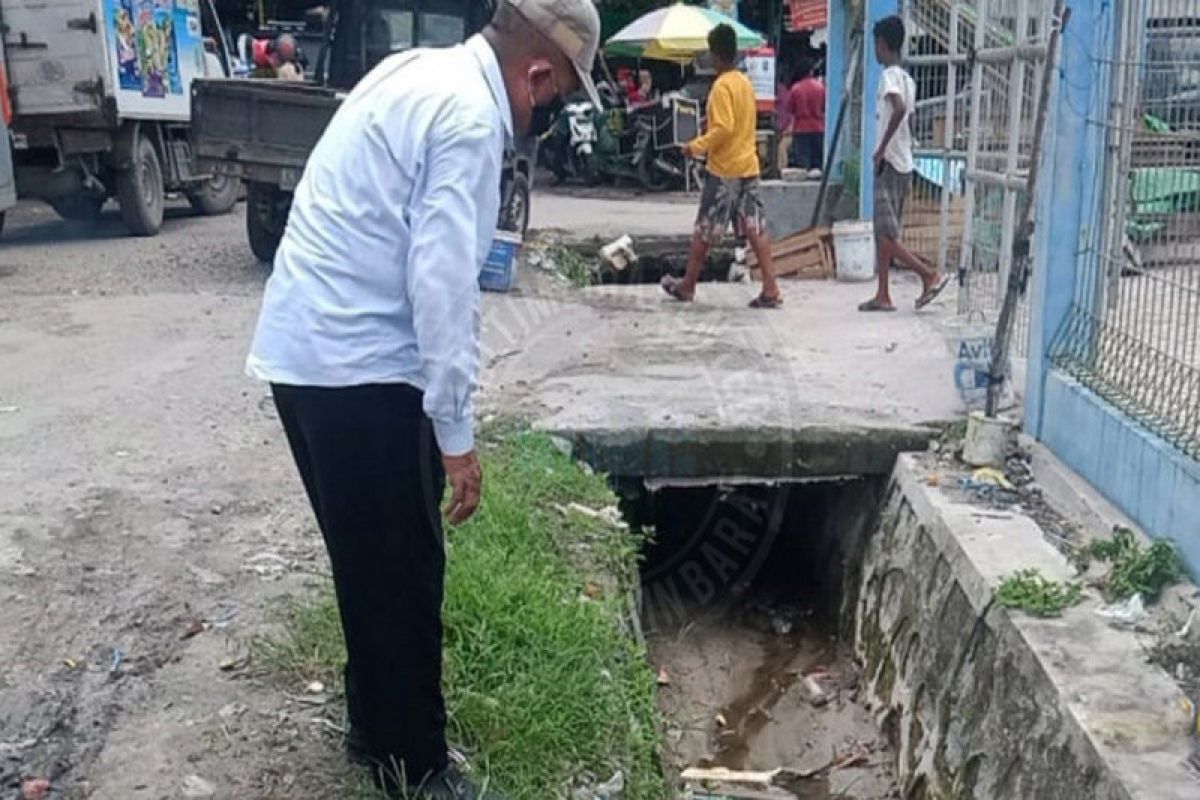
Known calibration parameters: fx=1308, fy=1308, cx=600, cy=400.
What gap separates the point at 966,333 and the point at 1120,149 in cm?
284

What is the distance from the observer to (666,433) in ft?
18.4

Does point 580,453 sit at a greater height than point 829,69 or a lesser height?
lesser

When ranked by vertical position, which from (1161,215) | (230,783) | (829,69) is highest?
(829,69)

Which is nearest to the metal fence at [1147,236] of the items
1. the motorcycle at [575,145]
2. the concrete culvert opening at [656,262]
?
the concrete culvert opening at [656,262]

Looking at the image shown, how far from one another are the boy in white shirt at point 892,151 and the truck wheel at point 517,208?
306cm

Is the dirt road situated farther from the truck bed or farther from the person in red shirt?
the person in red shirt

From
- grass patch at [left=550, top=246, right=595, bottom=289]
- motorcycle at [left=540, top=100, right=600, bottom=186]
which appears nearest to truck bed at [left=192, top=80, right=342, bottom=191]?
grass patch at [left=550, top=246, right=595, bottom=289]

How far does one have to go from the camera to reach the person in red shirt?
1633cm

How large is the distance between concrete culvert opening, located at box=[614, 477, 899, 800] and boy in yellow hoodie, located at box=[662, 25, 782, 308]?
7.35 feet

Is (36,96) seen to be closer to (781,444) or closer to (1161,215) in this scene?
(781,444)

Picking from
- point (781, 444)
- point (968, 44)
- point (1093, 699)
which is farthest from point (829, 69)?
point (1093, 699)

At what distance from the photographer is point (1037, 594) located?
383 centimetres

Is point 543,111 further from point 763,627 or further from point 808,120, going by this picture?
point 808,120

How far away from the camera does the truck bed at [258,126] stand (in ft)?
30.8
